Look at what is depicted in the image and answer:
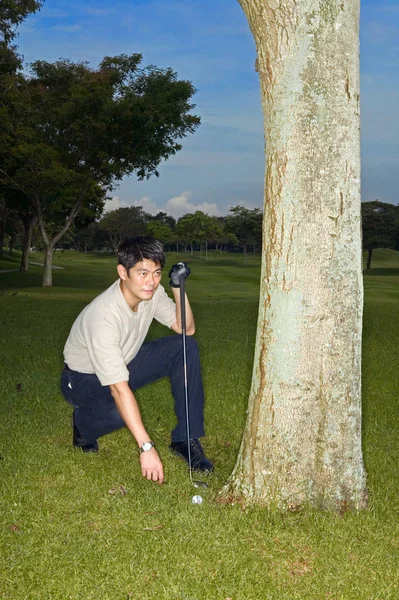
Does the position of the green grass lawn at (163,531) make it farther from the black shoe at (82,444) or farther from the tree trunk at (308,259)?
the tree trunk at (308,259)

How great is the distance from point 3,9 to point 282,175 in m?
28.5

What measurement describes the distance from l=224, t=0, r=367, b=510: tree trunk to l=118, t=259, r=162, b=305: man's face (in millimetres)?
771

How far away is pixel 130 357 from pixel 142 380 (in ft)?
1.17

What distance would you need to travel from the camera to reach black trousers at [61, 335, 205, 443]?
222 inches

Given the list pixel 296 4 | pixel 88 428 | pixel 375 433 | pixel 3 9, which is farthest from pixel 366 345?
pixel 3 9

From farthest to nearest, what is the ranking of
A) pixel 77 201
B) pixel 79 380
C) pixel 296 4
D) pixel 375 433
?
pixel 77 201 → pixel 375 433 → pixel 79 380 → pixel 296 4

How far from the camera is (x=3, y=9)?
2950cm

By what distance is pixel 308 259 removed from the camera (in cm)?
455

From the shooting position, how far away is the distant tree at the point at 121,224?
112 m

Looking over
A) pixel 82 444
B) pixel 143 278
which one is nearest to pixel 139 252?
pixel 143 278

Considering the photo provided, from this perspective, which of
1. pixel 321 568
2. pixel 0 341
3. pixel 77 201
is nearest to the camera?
pixel 321 568

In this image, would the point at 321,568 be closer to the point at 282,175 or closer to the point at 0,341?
the point at 282,175

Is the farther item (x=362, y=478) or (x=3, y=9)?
(x=3, y=9)

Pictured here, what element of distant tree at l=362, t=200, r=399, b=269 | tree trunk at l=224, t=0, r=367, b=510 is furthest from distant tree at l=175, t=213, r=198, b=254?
tree trunk at l=224, t=0, r=367, b=510
